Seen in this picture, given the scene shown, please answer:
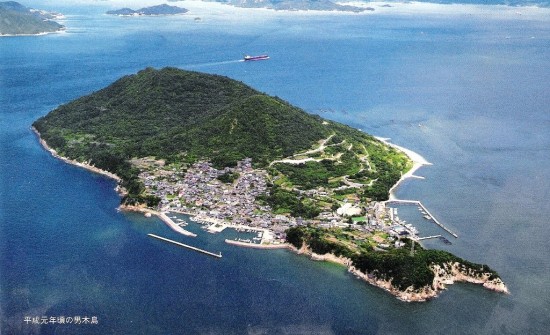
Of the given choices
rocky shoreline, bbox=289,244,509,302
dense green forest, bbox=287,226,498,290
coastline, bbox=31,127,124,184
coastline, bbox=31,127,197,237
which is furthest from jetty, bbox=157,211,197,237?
rocky shoreline, bbox=289,244,509,302

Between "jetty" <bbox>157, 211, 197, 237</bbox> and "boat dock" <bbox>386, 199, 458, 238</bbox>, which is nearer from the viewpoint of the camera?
"jetty" <bbox>157, 211, 197, 237</bbox>

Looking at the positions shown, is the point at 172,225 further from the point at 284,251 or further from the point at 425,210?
the point at 425,210

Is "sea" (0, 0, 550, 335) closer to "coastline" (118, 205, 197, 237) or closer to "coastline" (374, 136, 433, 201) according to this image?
"coastline" (118, 205, 197, 237)

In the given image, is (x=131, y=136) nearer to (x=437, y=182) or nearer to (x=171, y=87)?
(x=171, y=87)

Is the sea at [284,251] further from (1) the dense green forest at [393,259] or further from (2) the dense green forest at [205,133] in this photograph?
(2) the dense green forest at [205,133]

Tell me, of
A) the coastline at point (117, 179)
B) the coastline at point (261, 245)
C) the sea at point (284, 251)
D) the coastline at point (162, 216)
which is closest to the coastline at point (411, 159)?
the sea at point (284, 251)
